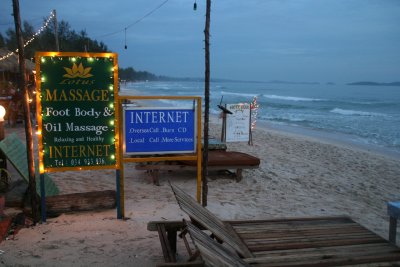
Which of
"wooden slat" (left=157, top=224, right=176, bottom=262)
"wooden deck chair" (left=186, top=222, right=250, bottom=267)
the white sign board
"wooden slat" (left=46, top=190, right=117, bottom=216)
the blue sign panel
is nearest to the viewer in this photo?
"wooden deck chair" (left=186, top=222, right=250, bottom=267)

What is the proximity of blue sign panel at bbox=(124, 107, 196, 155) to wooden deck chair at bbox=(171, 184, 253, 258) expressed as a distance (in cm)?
158

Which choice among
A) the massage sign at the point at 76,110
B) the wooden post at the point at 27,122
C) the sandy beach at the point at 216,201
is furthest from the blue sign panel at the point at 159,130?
the wooden post at the point at 27,122

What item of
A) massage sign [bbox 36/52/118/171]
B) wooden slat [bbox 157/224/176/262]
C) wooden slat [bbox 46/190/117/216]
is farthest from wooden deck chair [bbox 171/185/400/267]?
wooden slat [bbox 46/190/117/216]

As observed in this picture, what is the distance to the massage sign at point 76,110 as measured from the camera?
5.01 metres

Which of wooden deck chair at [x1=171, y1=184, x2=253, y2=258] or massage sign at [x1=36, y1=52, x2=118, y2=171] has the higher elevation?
massage sign at [x1=36, y1=52, x2=118, y2=171]

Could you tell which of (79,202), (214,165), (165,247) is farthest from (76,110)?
(214,165)

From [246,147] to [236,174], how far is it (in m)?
4.85

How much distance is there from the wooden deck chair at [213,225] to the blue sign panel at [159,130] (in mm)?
1576

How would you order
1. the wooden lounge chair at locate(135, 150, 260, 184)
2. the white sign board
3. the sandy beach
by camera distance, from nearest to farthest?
1. the sandy beach
2. the wooden lounge chair at locate(135, 150, 260, 184)
3. the white sign board

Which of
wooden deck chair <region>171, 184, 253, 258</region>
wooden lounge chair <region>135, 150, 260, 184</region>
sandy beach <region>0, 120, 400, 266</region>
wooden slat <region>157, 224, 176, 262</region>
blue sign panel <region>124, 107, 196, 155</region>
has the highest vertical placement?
blue sign panel <region>124, 107, 196, 155</region>

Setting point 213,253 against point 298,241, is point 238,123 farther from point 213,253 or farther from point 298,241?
point 213,253

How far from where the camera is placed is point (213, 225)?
3.95m

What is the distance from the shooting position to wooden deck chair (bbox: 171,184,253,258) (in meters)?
3.64

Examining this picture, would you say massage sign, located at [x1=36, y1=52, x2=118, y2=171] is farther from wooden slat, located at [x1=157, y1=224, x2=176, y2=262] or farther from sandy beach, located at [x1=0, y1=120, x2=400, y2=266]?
wooden slat, located at [x1=157, y1=224, x2=176, y2=262]
